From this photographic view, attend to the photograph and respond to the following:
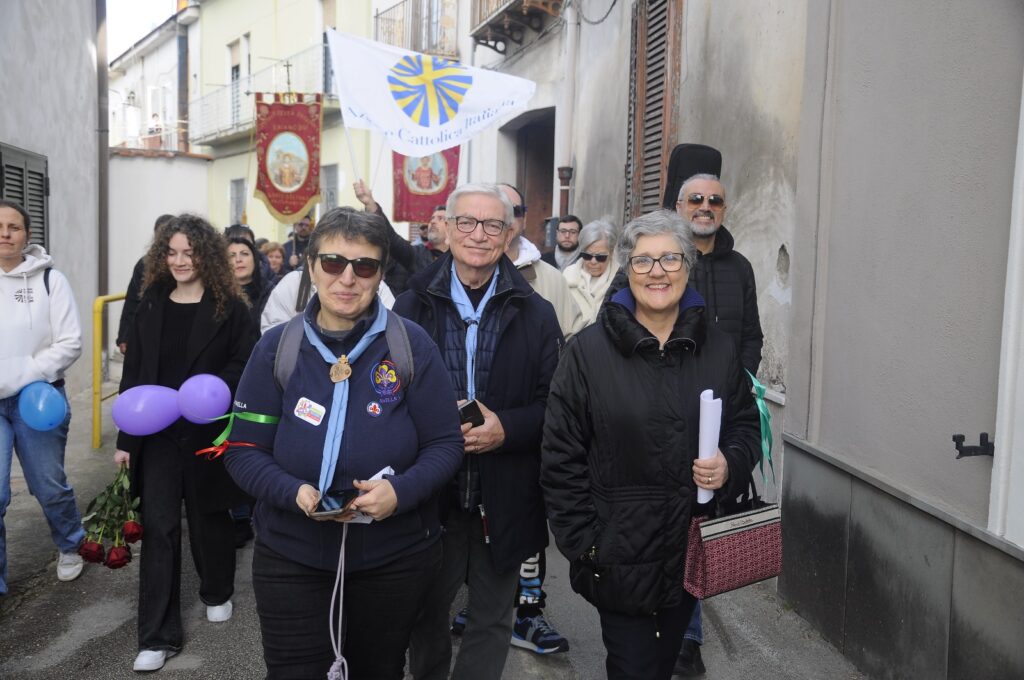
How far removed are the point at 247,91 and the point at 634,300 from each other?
24403 mm

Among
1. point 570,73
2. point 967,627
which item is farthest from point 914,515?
point 570,73

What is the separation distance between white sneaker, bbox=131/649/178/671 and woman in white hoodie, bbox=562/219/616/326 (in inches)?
120

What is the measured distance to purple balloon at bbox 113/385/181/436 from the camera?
3957mm

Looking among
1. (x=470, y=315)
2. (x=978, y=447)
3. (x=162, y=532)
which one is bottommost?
(x=162, y=532)

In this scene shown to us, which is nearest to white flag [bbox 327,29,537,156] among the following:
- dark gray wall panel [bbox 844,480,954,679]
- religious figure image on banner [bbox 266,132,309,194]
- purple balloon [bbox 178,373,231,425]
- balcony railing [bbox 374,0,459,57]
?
purple balloon [bbox 178,373,231,425]

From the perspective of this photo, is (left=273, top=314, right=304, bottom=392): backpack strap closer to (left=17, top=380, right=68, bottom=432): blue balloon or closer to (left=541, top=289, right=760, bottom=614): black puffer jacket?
(left=541, top=289, right=760, bottom=614): black puffer jacket

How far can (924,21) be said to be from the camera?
3.86 m

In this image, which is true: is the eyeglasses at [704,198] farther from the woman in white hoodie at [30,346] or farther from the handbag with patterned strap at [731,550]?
the woman in white hoodie at [30,346]

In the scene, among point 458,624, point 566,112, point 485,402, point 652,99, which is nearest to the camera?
point 485,402

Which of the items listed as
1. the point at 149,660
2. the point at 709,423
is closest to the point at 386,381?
the point at 709,423

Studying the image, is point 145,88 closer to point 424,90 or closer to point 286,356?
point 424,90

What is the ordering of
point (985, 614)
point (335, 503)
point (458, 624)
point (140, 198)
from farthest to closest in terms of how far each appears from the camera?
point (140, 198) < point (458, 624) < point (985, 614) < point (335, 503)

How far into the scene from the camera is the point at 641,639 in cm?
300

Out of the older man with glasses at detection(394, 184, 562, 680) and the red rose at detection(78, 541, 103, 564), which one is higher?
the older man with glasses at detection(394, 184, 562, 680)
